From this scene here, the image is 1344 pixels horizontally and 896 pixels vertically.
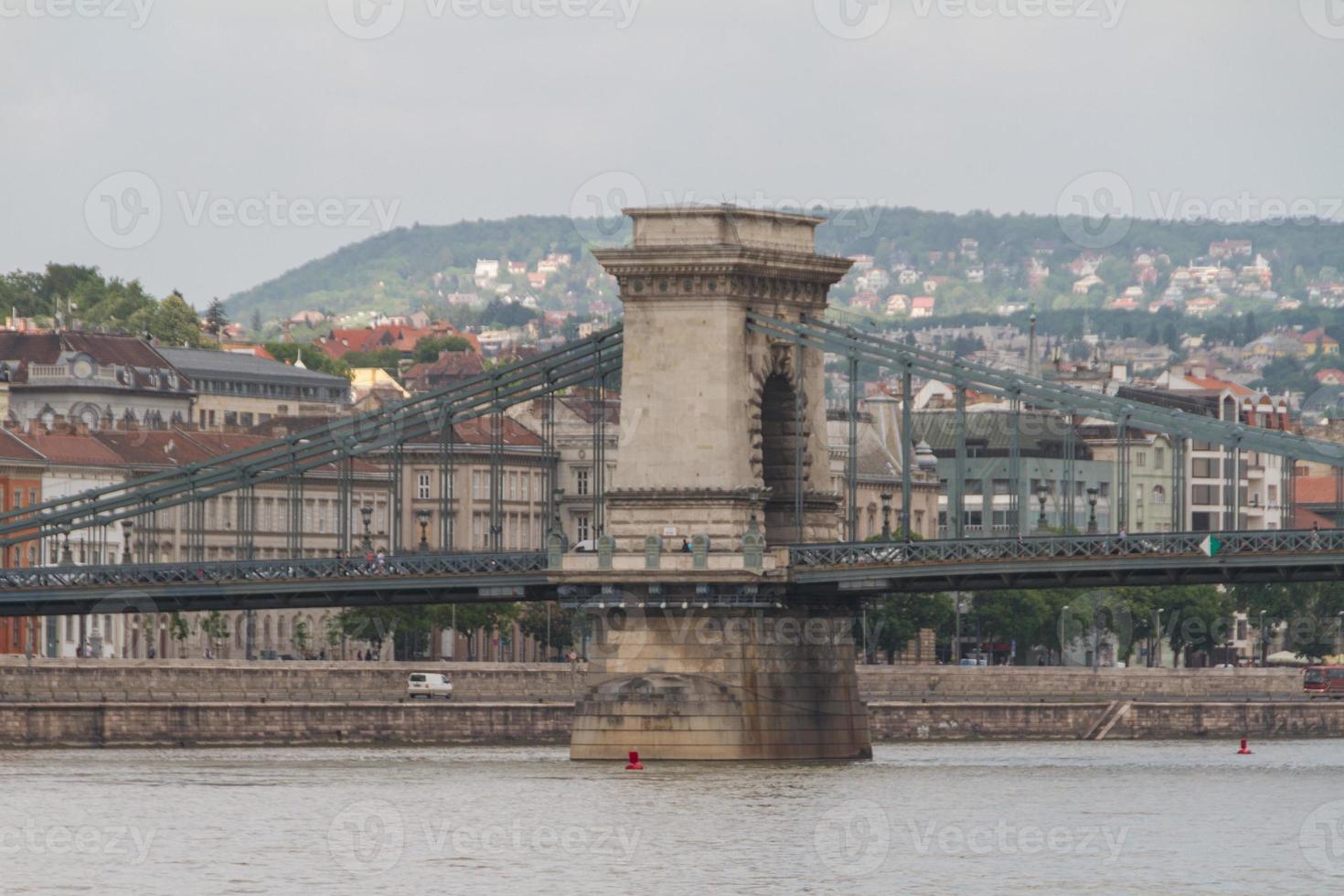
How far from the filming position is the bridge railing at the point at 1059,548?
8225cm

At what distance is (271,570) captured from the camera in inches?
3649

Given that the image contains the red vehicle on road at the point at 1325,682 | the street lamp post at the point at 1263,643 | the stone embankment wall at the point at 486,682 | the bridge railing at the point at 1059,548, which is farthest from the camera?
the street lamp post at the point at 1263,643

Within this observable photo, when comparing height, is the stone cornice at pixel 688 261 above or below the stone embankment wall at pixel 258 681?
above

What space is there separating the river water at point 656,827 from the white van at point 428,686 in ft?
61.5

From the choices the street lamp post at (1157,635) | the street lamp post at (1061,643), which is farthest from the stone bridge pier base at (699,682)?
the street lamp post at (1157,635)

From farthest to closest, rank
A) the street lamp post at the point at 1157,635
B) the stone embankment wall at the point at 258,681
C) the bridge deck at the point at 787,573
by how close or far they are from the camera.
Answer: the street lamp post at the point at 1157,635, the stone embankment wall at the point at 258,681, the bridge deck at the point at 787,573

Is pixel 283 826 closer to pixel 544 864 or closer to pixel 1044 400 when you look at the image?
pixel 544 864

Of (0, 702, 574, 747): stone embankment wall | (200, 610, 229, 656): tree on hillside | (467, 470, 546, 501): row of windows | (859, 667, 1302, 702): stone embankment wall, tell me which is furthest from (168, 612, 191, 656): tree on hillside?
(859, 667, 1302, 702): stone embankment wall

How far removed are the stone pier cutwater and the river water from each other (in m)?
1.53

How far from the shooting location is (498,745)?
108m

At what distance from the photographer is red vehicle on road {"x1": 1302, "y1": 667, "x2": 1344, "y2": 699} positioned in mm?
133500

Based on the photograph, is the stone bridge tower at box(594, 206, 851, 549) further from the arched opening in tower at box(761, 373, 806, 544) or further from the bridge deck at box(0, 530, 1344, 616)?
the bridge deck at box(0, 530, 1344, 616)

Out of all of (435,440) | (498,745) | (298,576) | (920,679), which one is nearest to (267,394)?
(435,440)

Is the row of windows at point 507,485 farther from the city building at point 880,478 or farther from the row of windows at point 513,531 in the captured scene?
the city building at point 880,478
